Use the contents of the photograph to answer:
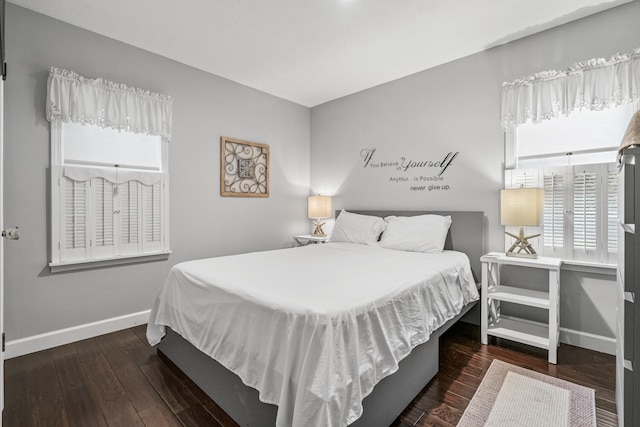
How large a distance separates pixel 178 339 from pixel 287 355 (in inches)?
46.5

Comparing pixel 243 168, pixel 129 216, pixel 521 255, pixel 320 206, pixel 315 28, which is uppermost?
pixel 315 28

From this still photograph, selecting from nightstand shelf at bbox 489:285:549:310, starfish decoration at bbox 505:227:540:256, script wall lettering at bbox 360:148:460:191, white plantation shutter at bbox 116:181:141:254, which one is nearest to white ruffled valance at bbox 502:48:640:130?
script wall lettering at bbox 360:148:460:191

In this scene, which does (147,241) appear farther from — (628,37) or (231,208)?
(628,37)

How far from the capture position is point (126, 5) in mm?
2273

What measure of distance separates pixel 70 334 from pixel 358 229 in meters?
2.79

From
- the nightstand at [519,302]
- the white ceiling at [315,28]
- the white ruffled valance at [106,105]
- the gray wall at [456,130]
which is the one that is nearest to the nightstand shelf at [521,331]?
the nightstand at [519,302]

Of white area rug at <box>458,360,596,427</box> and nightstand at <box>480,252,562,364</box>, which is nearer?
white area rug at <box>458,360,596,427</box>

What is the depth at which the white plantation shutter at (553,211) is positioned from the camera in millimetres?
2506

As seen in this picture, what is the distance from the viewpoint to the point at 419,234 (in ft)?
9.60

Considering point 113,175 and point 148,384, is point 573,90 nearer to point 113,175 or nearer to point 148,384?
point 148,384

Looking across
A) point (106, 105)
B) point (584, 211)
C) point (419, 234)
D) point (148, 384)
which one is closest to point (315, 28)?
point (106, 105)

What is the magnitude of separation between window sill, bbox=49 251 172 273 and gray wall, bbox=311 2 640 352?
2.29 metres

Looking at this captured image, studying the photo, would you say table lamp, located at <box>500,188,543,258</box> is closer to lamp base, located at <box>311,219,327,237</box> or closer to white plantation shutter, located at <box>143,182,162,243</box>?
lamp base, located at <box>311,219,327,237</box>

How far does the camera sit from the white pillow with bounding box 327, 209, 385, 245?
10.9 feet
